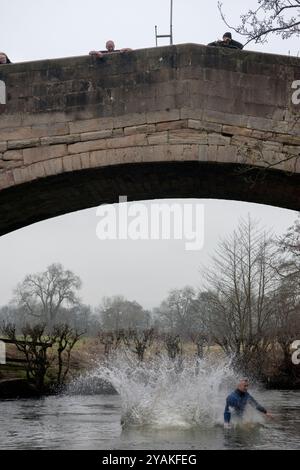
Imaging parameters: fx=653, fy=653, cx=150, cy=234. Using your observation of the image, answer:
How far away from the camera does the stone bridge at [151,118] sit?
8375 mm

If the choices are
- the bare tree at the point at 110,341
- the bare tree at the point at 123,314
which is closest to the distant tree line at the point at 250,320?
the bare tree at the point at 110,341

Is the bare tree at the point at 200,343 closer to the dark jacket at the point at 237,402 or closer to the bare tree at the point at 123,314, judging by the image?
the dark jacket at the point at 237,402

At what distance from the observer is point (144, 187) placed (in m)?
9.59

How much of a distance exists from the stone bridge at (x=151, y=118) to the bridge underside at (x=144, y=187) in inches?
1.6

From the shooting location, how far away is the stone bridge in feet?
27.5

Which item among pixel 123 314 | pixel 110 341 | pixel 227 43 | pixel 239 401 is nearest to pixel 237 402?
pixel 239 401

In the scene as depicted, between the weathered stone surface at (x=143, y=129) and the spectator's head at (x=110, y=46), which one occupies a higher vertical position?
the spectator's head at (x=110, y=46)

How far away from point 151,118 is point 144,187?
4.46ft

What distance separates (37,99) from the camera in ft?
29.0

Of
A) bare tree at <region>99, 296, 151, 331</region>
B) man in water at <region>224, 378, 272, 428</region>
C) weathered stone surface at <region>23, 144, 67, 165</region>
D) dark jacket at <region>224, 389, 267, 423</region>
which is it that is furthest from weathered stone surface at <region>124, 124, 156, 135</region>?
bare tree at <region>99, 296, 151, 331</region>

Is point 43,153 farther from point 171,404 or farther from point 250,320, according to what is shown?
point 250,320
